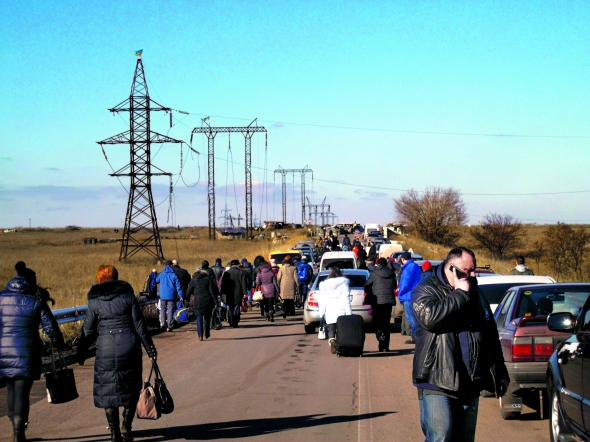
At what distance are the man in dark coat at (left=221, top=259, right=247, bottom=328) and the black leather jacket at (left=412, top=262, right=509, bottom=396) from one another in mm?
14864

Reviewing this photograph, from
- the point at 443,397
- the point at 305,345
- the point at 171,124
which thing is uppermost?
the point at 171,124

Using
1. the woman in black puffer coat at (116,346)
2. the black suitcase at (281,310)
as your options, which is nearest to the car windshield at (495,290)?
the woman in black puffer coat at (116,346)

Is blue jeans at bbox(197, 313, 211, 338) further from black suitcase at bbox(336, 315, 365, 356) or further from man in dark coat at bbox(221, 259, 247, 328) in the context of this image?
black suitcase at bbox(336, 315, 365, 356)

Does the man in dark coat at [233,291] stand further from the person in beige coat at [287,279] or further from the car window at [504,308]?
the car window at [504,308]

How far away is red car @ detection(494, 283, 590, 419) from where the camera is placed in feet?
26.3

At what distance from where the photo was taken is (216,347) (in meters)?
15.6

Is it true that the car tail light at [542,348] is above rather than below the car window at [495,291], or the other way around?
below

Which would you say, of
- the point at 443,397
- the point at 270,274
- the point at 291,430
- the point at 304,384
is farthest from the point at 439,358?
→ the point at 270,274

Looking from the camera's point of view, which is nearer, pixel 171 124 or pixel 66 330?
pixel 66 330

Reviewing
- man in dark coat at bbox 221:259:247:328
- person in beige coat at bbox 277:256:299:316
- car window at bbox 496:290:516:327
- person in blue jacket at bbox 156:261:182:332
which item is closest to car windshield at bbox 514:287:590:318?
car window at bbox 496:290:516:327

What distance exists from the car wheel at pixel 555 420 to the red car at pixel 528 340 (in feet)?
3.32

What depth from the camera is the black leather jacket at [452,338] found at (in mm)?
4734

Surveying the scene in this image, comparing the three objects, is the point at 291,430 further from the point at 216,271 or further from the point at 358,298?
the point at 216,271

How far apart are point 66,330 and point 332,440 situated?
10746 mm
